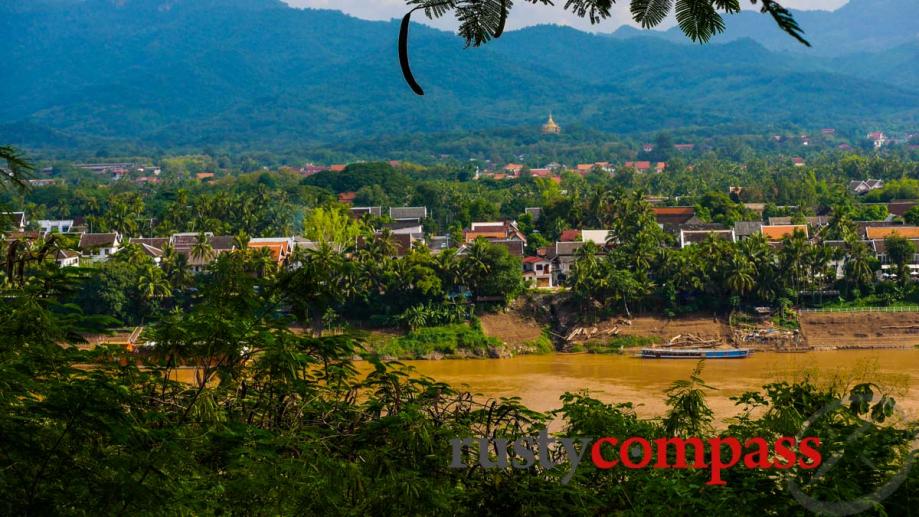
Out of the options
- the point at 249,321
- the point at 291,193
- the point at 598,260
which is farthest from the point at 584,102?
the point at 249,321

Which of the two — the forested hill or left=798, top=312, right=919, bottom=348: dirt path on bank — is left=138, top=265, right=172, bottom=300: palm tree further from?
the forested hill

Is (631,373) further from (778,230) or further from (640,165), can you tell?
(640,165)

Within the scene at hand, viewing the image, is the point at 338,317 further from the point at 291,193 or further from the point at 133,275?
the point at 291,193

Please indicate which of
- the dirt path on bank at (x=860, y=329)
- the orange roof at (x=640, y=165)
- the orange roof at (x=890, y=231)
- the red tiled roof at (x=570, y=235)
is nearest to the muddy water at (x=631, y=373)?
the dirt path on bank at (x=860, y=329)

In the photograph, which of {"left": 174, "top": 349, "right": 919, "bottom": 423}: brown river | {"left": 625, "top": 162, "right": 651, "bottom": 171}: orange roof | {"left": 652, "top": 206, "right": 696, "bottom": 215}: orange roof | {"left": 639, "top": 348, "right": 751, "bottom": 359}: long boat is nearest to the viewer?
{"left": 174, "top": 349, "right": 919, "bottom": 423}: brown river

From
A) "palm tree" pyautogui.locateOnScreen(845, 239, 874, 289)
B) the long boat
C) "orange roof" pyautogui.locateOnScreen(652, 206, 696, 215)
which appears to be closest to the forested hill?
"orange roof" pyautogui.locateOnScreen(652, 206, 696, 215)
